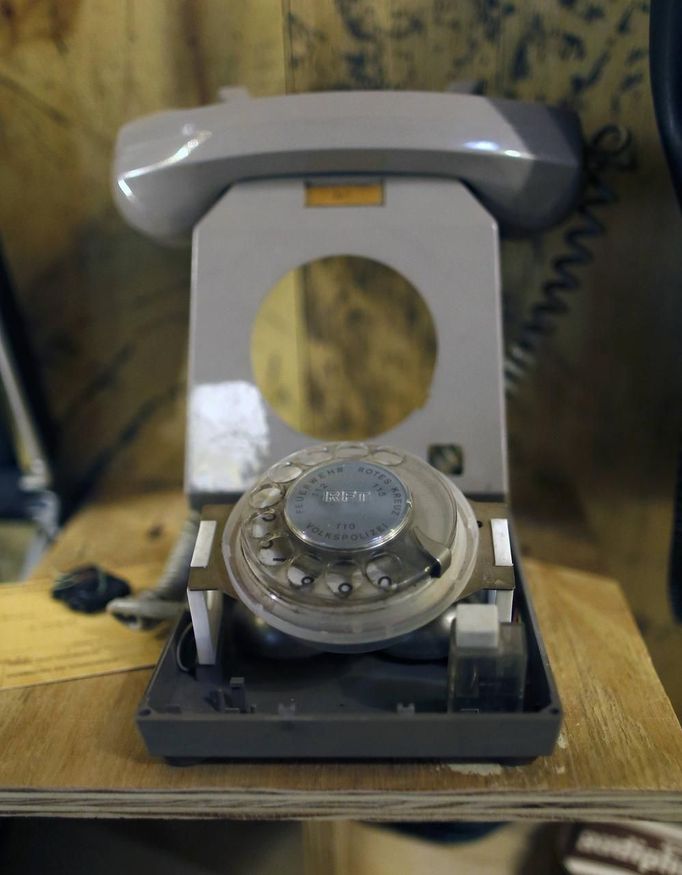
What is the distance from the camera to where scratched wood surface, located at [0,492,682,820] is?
1.62 feet

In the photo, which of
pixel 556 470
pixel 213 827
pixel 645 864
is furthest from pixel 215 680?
pixel 556 470

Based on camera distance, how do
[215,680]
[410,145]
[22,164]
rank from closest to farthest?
1. [215,680]
2. [410,145]
3. [22,164]

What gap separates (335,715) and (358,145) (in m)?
0.45

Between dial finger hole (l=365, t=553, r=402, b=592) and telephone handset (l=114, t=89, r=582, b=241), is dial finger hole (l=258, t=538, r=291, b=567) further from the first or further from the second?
telephone handset (l=114, t=89, r=582, b=241)

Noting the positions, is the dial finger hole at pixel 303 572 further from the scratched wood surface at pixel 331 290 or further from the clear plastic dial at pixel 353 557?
the scratched wood surface at pixel 331 290

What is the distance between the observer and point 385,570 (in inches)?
19.6

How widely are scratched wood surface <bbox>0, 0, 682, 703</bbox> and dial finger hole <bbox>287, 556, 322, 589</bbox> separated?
1.41ft

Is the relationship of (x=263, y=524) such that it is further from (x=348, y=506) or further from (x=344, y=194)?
(x=344, y=194)

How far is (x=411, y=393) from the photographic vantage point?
92cm

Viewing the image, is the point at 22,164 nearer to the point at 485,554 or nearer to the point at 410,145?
the point at 410,145

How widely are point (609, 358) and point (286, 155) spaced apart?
44 centimetres

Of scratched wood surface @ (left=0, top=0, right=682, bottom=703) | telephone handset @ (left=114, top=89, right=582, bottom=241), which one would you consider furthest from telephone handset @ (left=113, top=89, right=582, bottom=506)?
scratched wood surface @ (left=0, top=0, right=682, bottom=703)

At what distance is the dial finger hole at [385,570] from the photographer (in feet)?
1.61

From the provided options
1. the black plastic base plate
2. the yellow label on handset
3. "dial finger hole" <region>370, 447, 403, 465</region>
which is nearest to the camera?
the black plastic base plate
